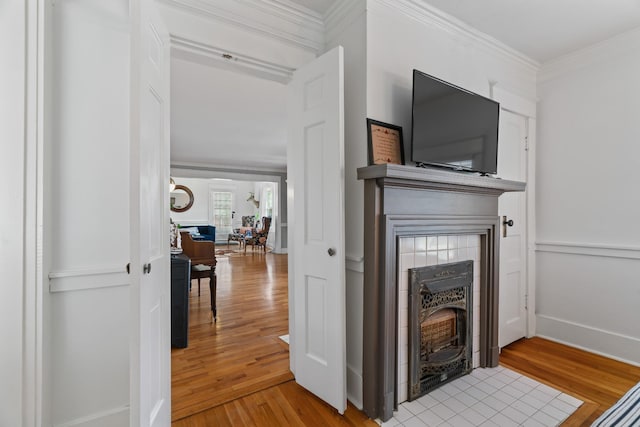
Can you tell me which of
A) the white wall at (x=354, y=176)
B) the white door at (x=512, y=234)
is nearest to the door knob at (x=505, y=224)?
the white door at (x=512, y=234)

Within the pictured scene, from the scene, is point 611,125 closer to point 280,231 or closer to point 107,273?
point 107,273

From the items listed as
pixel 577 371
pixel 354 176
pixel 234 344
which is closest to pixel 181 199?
pixel 234 344

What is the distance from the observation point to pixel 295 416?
1.73m

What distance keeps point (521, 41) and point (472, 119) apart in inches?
41.4

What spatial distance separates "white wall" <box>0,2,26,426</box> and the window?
35.9 ft

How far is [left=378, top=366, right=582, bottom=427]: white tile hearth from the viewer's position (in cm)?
169

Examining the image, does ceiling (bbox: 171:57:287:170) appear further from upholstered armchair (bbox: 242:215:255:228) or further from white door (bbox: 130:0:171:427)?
upholstered armchair (bbox: 242:215:255:228)

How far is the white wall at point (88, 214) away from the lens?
4.73 feet

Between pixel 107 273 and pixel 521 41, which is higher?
pixel 521 41

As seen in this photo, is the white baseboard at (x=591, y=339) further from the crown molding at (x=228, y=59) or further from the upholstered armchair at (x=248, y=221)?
the upholstered armchair at (x=248, y=221)

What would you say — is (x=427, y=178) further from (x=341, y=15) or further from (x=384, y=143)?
(x=341, y=15)

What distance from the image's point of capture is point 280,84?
3.08m

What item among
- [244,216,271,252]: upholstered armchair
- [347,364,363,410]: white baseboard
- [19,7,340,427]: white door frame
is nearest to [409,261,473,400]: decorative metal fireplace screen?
[347,364,363,410]: white baseboard

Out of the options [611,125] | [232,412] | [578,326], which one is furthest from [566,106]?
[232,412]
